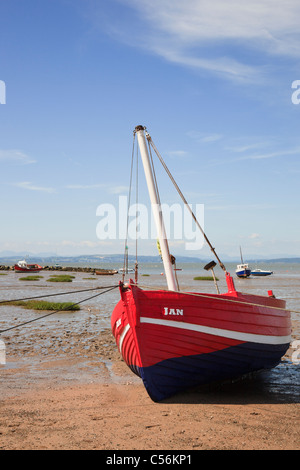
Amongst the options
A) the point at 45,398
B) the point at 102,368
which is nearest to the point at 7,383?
the point at 45,398

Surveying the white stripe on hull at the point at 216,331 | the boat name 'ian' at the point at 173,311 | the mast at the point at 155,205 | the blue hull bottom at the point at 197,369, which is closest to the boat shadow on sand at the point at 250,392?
the blue hull bottom at the point at 197,369

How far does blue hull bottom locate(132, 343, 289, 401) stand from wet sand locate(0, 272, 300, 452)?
347 millimetres

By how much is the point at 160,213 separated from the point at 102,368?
567 cm

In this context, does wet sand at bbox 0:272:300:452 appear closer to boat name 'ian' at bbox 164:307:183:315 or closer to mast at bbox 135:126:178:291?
boat name 'ian' at bbox 164:307:183:315

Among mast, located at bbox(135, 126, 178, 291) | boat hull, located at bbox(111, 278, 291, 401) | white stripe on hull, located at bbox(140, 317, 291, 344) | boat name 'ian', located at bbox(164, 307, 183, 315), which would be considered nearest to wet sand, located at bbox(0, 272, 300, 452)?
boat hull, located at bbox(111, 278, 291, 401)

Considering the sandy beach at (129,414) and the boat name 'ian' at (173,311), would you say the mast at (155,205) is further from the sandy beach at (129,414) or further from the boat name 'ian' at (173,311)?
the sandy beach at (129,414)

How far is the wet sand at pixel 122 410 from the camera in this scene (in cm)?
791

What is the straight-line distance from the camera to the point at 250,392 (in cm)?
1130

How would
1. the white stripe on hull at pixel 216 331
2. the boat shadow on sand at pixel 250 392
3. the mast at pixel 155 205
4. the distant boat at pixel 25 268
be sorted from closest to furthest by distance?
the white stripe on hull at pixel 216 331
the boat shadow on sand at pixel 250 392
the mast at pixel 155 205
the distant boat at pixel 25 268

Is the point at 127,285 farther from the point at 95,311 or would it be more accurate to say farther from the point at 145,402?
the point at 95,311

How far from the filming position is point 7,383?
1203cm

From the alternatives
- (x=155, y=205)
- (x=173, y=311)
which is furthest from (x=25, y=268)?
(x=173, y=311)

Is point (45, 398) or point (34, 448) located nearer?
point (34, 448)

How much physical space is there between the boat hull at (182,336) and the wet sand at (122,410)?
61 centimetres
